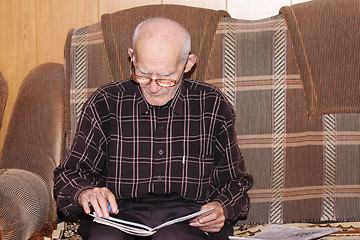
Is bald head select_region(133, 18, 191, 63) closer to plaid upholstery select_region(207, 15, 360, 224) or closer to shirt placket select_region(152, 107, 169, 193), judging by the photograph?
shirt placket select_region(152, 107, 169, 193)

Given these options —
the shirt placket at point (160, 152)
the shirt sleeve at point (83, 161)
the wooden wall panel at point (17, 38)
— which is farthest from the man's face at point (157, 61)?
the wooden wall panel at point (17, 38)

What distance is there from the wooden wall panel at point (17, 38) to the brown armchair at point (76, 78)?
395 mm

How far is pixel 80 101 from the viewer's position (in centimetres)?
188

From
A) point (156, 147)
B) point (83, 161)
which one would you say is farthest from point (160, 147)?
point (83, 161)

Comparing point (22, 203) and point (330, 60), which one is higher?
point (330, 60)

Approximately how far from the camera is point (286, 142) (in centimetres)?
186

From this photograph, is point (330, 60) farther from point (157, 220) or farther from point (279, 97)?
point (157, 220)

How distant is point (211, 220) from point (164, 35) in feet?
1.86

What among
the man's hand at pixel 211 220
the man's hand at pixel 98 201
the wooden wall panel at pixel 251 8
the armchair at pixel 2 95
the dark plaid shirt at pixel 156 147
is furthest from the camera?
the wooden wall panel at pixel 251 8

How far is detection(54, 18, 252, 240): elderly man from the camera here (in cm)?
151

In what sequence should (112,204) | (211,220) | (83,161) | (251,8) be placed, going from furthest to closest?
(251,8), (83,161), (211,220), (112,204)

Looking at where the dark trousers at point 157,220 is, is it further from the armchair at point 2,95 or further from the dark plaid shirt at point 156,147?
the armchair at point 2,95

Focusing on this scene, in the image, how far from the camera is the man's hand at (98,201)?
1.31 m

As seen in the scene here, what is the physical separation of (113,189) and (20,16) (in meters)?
1.09
